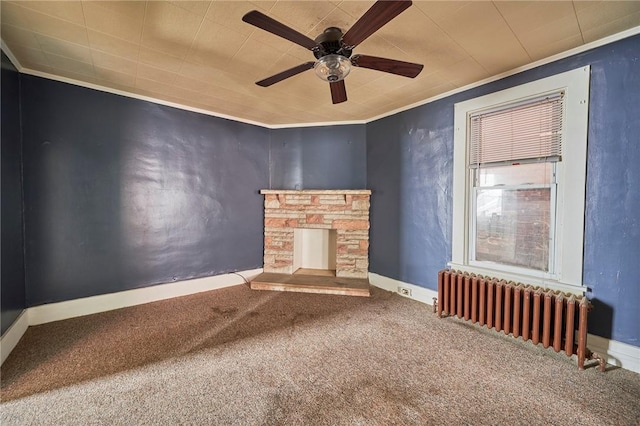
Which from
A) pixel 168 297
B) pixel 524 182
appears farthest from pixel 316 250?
pixel 524 182

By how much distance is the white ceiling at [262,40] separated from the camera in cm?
164

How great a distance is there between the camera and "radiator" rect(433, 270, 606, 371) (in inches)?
75.8

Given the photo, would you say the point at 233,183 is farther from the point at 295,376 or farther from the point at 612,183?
the point at 612,183

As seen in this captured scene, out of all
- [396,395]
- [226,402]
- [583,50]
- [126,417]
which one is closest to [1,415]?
[126,417]

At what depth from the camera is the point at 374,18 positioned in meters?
1.37

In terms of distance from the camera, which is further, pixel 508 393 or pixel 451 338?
pixel 451 338

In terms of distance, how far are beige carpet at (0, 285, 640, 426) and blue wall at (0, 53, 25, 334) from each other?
37cm

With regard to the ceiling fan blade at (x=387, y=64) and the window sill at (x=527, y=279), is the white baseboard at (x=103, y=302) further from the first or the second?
the ceiling fan blade at (x=387, y=64)

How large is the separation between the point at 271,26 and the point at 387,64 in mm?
844

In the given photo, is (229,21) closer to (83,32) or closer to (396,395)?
(83,32)

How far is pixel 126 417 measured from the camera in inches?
57.1

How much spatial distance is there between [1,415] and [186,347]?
977mm

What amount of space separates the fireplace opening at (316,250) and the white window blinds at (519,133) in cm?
255

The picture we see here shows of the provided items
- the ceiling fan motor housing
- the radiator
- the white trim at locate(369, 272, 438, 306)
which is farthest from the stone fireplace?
the ceiling fan motor housing
